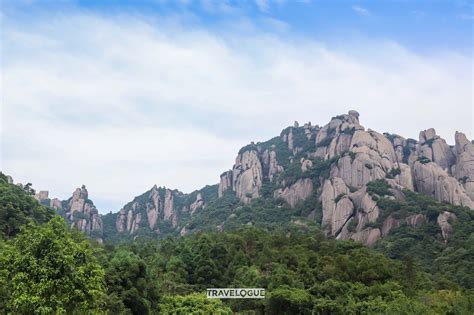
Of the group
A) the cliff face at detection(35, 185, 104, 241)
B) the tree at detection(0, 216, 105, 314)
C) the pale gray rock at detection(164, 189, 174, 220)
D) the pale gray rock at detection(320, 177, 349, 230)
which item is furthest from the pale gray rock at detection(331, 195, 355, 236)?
the tree at detection(0, 216, 105, 314)

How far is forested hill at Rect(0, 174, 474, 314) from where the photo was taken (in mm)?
16500

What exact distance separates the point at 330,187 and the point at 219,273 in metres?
35.9

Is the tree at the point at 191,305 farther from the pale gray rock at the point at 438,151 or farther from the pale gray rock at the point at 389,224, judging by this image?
the pale gray rock at the point at 438,151

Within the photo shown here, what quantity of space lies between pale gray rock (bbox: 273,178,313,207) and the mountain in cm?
16

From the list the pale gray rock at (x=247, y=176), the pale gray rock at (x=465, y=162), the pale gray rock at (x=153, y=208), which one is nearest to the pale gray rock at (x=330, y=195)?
the pale gray rock at (x=465, y=162)

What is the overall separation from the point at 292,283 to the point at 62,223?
75.6 feet

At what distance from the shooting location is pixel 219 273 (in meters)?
43.0

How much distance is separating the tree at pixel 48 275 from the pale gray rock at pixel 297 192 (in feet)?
225

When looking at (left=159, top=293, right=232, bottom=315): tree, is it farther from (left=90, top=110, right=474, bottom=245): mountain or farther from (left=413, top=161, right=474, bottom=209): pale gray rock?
(left=413, top=161, right=474, bottom=209): pale gray rock

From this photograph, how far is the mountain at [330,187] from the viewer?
68.0 m

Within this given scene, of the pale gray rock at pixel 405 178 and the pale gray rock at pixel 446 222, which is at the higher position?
the pale gray rock at pixel 405 178

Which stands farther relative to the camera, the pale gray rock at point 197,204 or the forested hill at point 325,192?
the pale gray rock at point 197,204

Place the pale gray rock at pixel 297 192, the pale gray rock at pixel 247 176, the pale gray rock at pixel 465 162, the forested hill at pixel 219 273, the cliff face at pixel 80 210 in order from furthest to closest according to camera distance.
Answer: the cliff face at pixel 80 210, the pale gray rock at pixel 247 176, the pale gray rock at pixel 297 192, the pale gray rock at pixel 465 162, the forested hill at pixel 219 273

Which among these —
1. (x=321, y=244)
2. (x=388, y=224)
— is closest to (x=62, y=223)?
(x=321, y=244)
